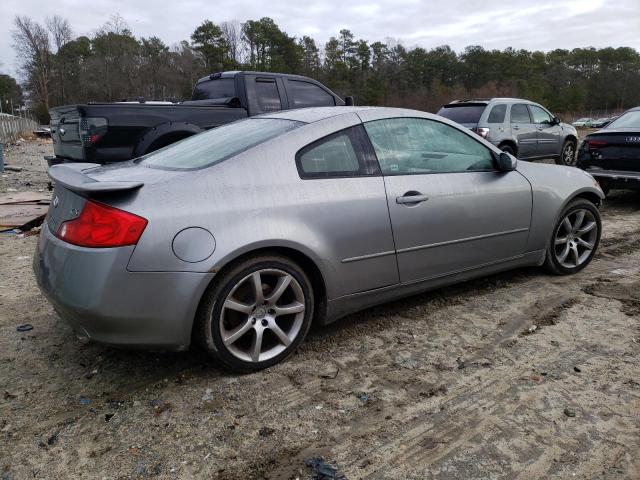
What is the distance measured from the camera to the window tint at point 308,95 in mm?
7855

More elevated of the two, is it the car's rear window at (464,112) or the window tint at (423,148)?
the car's rear window at (464,112)

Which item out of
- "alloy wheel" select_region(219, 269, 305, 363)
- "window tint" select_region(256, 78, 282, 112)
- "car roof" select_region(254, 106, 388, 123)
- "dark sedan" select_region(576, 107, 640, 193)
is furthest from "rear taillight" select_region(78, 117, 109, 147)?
"dark sedan" select_region(576, 107, 640, 193)

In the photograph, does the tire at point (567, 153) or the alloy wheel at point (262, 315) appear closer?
the alloy wheel at point (262, 315)

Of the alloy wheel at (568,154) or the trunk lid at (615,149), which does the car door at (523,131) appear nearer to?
the alloy wheel at (568,154)

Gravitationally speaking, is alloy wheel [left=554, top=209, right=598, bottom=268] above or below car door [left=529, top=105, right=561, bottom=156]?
below

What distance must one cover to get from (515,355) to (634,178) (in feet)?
18.0

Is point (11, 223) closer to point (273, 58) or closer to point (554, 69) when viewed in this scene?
point (273, 58)

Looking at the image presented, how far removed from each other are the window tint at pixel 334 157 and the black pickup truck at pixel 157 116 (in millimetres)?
3968

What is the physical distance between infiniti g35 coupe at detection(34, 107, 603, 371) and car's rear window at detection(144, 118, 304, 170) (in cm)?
2

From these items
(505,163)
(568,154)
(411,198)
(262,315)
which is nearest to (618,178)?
(505,163)

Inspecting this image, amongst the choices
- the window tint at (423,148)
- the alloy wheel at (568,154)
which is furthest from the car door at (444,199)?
the alloy wheel at (568,154)

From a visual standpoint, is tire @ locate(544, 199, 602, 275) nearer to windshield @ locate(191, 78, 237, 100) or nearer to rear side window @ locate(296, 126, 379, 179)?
rear side window @ locate(296, 126, 379, 179)

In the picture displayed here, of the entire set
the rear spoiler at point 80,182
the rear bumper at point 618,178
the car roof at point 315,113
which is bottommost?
the rear bumper at point 618,178

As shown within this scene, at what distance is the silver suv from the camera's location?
34.0 ft
